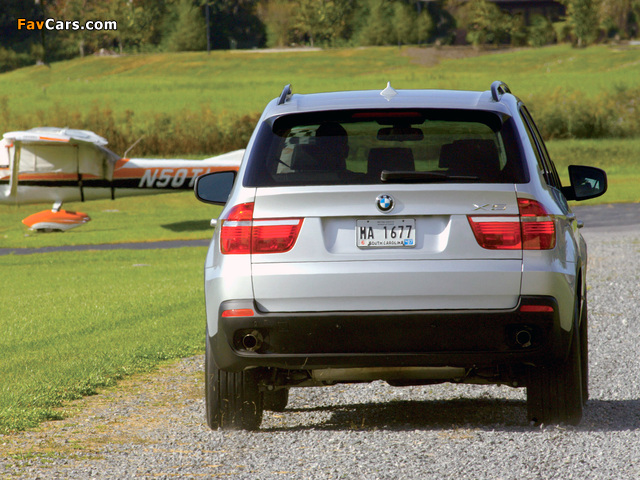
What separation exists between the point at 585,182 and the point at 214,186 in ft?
7.95

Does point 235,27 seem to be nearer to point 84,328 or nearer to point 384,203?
point 84,328

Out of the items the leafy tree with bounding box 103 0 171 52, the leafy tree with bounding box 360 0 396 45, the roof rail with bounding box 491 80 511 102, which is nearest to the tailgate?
the roof rail with bounding box 491 80 511 102

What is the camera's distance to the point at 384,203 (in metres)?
4.87

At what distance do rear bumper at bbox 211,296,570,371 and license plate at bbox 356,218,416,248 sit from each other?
34 centimetres

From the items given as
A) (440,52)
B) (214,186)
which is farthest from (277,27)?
(214,186)

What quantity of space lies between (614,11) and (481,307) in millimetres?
90463

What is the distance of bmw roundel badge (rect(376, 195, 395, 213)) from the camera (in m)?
4.87

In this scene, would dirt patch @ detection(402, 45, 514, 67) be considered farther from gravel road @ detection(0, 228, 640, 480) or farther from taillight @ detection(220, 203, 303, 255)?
taillight @ detection(220, 203, 303, 255)

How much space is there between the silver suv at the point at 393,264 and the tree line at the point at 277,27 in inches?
3527

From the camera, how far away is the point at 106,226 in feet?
115

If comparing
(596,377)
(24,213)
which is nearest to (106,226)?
(24,213)

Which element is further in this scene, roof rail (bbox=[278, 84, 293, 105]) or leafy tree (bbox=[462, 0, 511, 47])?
leafy tree (bbox=[462, 0, 511, 47])

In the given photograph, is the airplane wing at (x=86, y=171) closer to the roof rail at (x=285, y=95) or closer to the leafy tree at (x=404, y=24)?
the roof rail at (x=285, y=95)

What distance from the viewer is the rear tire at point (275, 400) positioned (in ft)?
20.8
